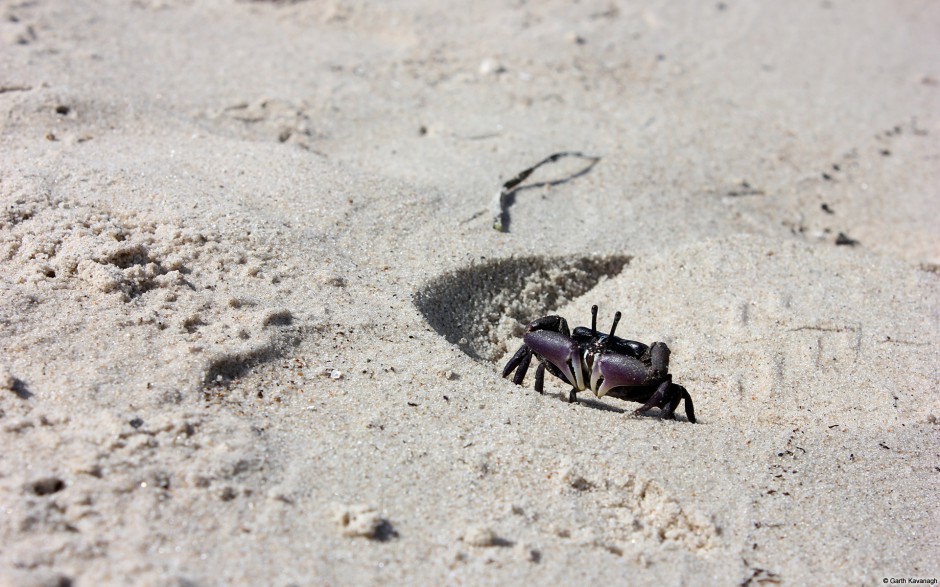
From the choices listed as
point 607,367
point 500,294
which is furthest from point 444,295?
point 607,367

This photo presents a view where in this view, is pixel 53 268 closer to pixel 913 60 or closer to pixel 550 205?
pixel 550 205

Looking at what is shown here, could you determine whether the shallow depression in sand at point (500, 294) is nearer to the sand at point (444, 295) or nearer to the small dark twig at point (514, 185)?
the sand at point (444, 295)

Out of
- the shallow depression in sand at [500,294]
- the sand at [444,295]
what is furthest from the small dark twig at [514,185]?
the shallow depression in sand at [500,294]

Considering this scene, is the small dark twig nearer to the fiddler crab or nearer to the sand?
the sand

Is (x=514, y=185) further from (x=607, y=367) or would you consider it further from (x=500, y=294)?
(x=607, y=367)

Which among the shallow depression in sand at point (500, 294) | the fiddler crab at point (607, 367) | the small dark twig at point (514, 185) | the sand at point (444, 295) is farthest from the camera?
the small dark twig at point (514, 185)

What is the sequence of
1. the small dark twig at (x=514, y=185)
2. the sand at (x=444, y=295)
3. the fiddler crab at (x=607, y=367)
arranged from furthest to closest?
the small dark twig at (x=514, y=185) < the fiddler crab at (x=607, y=367) < the sand at (x=444, y=295)
